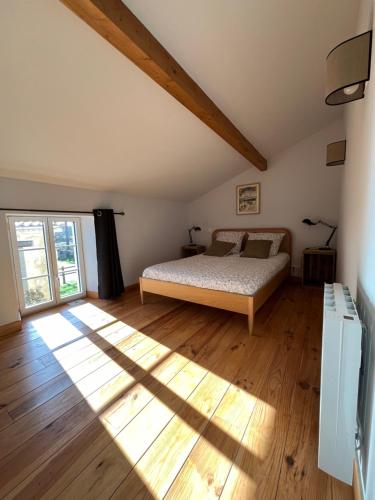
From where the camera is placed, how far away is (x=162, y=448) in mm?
1112

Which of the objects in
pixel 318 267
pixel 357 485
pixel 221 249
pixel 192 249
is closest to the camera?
pixel 357 485

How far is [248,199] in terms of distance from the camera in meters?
4.28

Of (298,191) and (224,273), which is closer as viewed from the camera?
(224,273)

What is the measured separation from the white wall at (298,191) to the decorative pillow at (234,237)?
299 mm

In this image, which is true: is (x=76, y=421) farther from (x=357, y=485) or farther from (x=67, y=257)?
(x=67, y=257)

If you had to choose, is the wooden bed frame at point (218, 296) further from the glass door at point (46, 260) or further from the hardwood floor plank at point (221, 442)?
the glass door at point (46, 260)

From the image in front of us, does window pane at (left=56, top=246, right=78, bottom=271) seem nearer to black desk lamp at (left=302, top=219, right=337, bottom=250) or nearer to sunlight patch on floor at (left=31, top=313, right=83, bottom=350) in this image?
sunlight patch on floor at (left=31, top=313, right=83, bottom=350)

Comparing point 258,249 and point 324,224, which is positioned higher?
point 324,224

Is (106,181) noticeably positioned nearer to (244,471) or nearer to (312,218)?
(244,471)

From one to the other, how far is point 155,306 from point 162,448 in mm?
1936

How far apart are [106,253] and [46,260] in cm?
78

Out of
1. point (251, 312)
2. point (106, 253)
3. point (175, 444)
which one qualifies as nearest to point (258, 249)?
point (251, 312)

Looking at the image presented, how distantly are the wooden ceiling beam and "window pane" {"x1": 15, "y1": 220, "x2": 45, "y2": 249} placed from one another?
2.34 m

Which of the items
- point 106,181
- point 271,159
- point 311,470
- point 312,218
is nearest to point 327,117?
point 271,159
